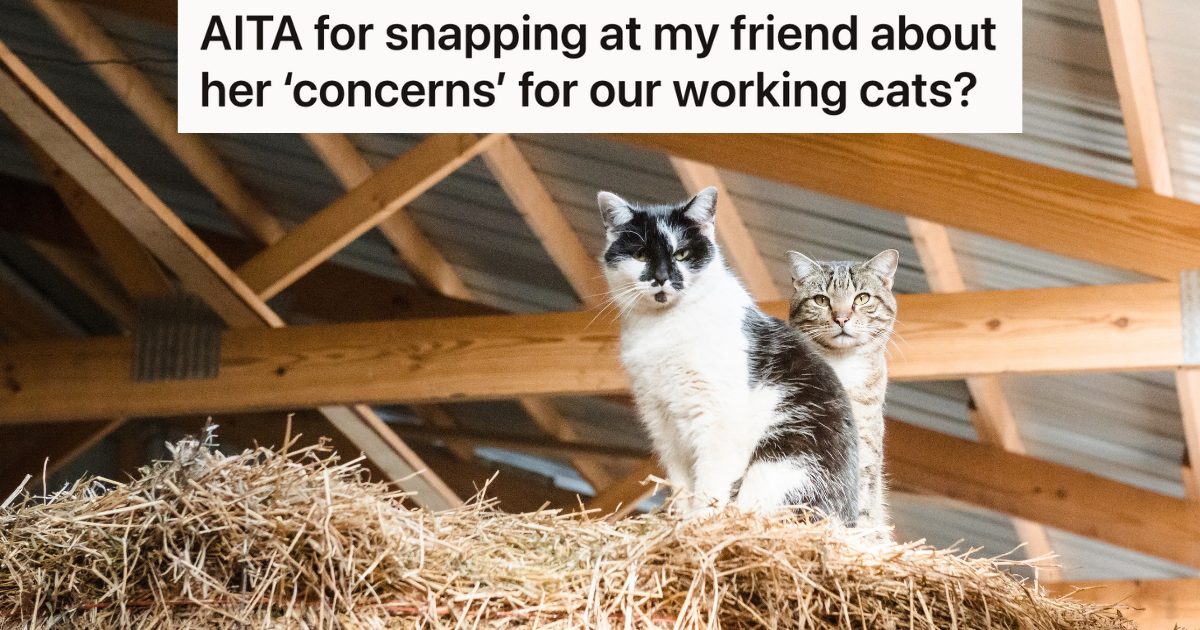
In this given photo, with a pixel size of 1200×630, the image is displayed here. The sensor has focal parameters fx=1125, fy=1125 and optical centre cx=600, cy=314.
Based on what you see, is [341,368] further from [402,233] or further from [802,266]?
[802,266]

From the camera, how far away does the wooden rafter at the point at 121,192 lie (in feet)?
9.81

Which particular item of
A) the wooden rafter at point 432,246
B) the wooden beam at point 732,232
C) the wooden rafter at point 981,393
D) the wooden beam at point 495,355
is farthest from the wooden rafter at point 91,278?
the wooden rafter at point 981,393

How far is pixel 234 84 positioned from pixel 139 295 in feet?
5.17

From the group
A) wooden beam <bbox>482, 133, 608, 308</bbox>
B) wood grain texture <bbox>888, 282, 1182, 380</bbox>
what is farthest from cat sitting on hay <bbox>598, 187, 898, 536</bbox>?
wooden beam <bbox>482, 133, 608, 308</bbox>

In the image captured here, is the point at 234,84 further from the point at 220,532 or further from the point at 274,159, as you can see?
the point at 274,159

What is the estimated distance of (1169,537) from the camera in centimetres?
392

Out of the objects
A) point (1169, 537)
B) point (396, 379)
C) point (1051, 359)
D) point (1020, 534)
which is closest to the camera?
point (1051, 359)

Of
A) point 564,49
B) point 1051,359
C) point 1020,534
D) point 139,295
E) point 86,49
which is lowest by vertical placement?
point 1020,534

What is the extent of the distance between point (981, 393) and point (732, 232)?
1139 millimetres

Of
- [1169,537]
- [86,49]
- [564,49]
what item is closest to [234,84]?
[564,49]

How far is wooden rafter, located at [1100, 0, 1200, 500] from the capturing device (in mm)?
2283

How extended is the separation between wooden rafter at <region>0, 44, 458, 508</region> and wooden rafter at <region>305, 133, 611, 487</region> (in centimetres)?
51

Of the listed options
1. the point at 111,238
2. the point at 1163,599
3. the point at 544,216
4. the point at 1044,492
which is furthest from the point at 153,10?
the point at 1163,599

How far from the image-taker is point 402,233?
408cm
